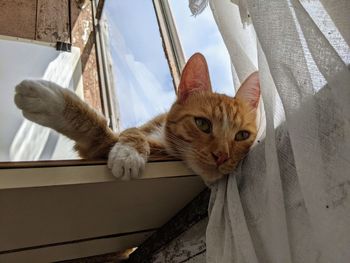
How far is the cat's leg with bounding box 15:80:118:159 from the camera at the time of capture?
0.71 metres

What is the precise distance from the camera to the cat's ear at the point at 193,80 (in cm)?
87

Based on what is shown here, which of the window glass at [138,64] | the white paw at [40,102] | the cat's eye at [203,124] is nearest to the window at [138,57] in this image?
the window glass at [138,64]

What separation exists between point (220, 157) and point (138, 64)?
138cm

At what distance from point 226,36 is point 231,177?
10.9 inches

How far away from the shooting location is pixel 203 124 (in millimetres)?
807

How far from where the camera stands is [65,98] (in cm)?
76

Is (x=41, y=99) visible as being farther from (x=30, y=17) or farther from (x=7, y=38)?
(x=30, y=17)

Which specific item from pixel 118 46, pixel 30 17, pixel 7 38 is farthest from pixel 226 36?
pixel 30 17

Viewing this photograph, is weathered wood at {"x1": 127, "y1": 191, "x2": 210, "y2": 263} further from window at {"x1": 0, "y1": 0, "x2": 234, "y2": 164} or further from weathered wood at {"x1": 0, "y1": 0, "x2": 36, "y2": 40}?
weathered wood at {"x1": 0, "y1": 0, "x2": 36, "y2": 40}

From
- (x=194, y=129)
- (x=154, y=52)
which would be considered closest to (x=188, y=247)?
(x=194, y=129)

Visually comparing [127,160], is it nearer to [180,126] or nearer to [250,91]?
[180,126]

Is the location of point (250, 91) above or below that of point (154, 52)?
below

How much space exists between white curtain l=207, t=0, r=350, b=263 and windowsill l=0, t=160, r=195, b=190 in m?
0.20

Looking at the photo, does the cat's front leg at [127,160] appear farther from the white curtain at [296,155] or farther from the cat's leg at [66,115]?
the white curtain at [296,155]
